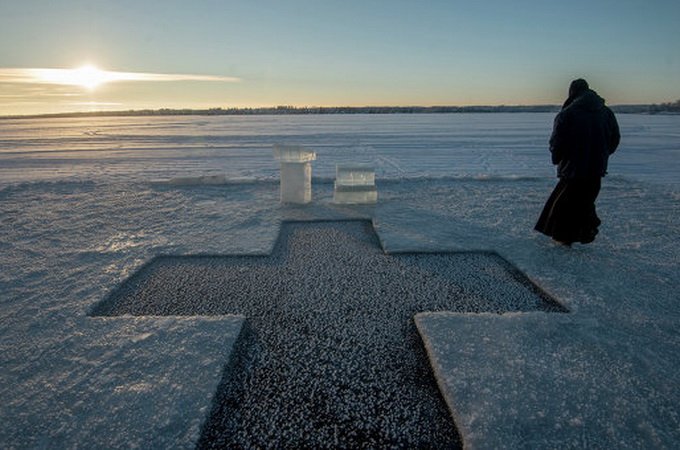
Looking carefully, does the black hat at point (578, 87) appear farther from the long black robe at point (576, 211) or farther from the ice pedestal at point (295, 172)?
the ice pedestal at point (295, 172)

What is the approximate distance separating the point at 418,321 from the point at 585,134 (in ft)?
9.26

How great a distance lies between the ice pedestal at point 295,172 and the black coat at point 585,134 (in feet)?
11.0

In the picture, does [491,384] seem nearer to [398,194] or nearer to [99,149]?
[398,194]

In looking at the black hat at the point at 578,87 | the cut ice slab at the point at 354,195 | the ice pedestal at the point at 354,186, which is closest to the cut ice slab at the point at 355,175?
the ice pedestal at the point at 354,186

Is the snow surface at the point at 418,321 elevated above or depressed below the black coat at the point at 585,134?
below

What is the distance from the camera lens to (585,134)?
4.10m

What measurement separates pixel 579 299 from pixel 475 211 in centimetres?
293

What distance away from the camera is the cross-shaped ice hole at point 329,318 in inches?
76.3

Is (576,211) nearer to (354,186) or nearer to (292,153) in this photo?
(354,186)

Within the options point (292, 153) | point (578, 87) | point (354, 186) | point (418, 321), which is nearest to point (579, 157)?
point (578, 87)

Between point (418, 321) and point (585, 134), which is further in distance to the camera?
point (585, 134)

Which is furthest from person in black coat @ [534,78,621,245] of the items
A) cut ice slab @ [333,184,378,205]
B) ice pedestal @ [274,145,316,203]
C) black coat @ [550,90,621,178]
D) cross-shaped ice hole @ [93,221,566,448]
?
ice pedestal @ [274,145,316,203]

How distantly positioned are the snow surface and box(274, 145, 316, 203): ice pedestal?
258 millimetres

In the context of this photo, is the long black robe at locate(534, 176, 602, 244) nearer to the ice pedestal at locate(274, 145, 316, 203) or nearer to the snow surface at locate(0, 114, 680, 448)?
the snow surface at locate(0, 114, 680, 448)
